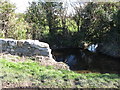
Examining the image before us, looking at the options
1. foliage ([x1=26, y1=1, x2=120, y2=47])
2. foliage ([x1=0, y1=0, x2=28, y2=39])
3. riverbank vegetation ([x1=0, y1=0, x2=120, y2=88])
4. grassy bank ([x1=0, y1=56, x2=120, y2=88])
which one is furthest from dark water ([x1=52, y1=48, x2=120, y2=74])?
foliage ([x1=0, y1=0, x2=28, y2=39])

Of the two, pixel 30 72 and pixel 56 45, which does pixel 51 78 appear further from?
pixel 56 45

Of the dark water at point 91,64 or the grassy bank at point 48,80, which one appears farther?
the dark water at point 91,64

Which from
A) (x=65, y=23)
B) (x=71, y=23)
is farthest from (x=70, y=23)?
(x=65, y=23)

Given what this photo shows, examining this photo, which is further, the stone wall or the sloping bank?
the stone wall

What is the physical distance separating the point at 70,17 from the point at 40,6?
83.1 inches

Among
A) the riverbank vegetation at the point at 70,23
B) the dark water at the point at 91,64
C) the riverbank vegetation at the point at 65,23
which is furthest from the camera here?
the riverbank vegetation at the point at 70,23

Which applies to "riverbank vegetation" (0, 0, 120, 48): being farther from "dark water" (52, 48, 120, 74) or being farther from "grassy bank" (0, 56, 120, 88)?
"grassy bank" (0, 56, 120, 88)

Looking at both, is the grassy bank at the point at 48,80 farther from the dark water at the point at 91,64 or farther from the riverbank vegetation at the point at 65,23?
the riverbank vegetation at the point at 65,23

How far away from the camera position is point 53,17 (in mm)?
11953

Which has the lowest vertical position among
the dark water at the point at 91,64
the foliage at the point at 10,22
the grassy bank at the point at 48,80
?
the dark water at the point at 91,64

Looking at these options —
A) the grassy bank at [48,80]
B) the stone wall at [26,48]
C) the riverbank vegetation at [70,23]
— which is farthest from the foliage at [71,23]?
the grassy bank at [48,80]

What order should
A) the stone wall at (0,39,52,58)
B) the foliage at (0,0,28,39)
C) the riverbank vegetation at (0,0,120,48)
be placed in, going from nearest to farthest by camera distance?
the stone wall at (0,39,52,58) → the foliage at (0,0,28,39) → the riverbank vegetation at (0,0,120,48)

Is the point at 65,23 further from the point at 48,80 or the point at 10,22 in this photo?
the point at 48,80

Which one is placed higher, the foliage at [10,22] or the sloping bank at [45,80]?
the foliage at [10,22]
